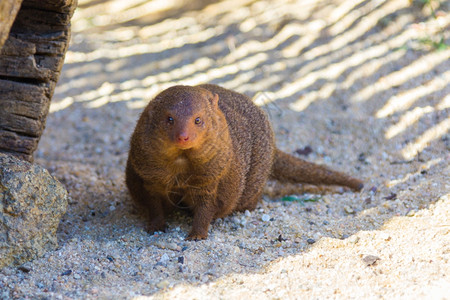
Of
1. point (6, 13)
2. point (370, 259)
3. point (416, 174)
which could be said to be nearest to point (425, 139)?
point (416, 174)

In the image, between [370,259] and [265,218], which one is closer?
[370,259]

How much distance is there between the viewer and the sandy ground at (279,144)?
2375 mm

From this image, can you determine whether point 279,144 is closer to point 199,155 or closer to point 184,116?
point 199,155

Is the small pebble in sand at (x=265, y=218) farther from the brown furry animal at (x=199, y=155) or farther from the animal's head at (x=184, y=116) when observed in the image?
the animal's head at (x=184, y=116)

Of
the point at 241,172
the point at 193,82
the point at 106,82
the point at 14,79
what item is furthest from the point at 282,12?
the point at 14,79

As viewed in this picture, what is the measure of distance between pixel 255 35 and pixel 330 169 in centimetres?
274

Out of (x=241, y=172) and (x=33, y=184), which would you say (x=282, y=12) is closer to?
(x=241, y=172)

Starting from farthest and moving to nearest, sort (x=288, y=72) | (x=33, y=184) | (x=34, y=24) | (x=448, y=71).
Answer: (x=288, y=72) → (x=448, y=71) → (x=34, y=24) → (x=33, y=184)

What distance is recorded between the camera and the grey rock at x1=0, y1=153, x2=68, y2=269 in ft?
8.04

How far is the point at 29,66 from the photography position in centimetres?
286

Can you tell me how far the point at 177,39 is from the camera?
6.58 meters

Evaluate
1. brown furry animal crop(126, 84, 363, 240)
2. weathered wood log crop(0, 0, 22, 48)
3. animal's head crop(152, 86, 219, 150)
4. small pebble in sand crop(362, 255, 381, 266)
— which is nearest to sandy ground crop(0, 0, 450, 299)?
small pebble in sand crop(362, 255, 381, 266)

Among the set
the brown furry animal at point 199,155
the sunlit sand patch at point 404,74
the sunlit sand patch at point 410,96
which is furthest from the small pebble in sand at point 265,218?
the sunlit sand patch at point 404,74

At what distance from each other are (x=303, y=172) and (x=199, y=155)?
1305 millimetres
